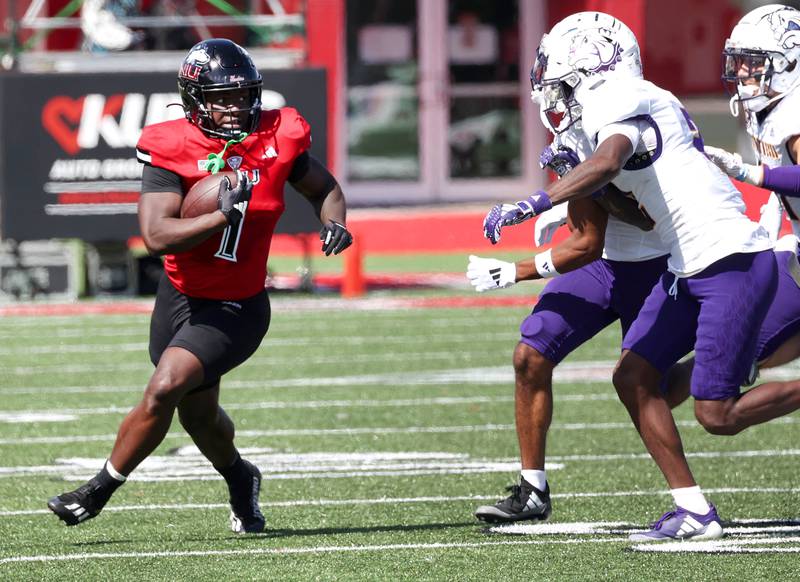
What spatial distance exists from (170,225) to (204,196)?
157 millimetres

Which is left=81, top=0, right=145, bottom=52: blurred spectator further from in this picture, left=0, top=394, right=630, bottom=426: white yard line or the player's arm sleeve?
the player's arm sleeve

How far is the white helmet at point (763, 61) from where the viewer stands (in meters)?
6.08

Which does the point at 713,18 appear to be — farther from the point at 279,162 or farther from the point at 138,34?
the point at 279,162

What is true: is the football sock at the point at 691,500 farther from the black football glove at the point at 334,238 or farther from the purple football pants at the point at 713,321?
the black football glove at the point at 334,238

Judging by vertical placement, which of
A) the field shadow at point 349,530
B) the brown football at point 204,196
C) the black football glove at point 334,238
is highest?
the brown football at point 204,196

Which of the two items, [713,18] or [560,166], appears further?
[713,18]

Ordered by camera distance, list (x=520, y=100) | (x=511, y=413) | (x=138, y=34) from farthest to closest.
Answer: (x=520, y=100) → (x=138, y=34) → (x=511, y=413)

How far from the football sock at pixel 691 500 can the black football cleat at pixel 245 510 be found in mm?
1479

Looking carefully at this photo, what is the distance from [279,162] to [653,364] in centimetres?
147

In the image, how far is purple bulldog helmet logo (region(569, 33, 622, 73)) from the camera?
18.8 ft

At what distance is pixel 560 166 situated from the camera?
5.93 m

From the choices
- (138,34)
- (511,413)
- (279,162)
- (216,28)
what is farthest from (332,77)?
(279,162)

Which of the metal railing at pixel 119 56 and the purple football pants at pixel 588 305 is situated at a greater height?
the metal railing at pixel 119 56

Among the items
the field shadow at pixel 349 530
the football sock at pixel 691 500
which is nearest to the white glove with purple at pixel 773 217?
the football sock at pixel 691 500
